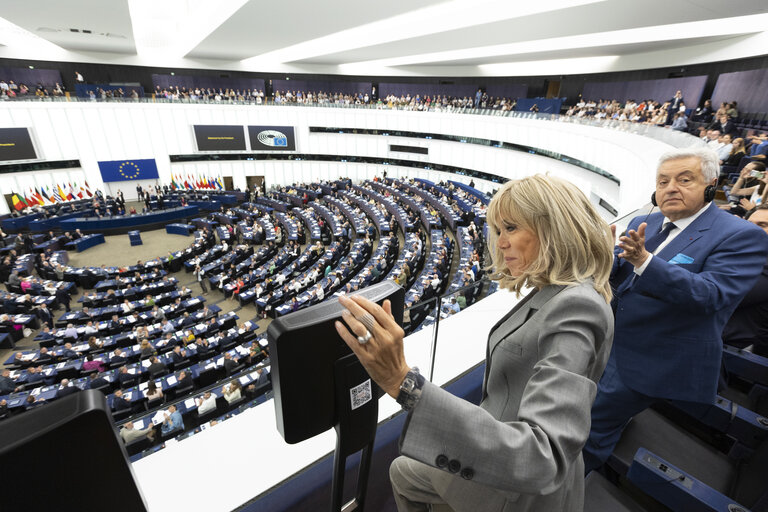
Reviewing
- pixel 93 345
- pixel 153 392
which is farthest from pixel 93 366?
pixel 153 392

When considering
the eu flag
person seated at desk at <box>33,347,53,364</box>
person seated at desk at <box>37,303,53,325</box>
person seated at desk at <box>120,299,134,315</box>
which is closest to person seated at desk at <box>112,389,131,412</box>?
person seated at desk at <box>33,347,53,364</box>

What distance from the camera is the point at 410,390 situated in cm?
79

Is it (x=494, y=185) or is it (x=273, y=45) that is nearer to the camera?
(x=273, y=45)

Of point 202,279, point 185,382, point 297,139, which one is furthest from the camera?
point 297,139

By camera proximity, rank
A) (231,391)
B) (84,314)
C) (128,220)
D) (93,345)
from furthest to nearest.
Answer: (128,220)
(84,314)
(93,345)
(231,391)


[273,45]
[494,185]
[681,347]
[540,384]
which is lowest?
[494,185]

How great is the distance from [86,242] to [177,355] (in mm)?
11556

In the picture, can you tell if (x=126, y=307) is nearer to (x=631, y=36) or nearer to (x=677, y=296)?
(x=677, y=296)

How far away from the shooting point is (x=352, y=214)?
16.3 m

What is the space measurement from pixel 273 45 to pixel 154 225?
34.6 ft

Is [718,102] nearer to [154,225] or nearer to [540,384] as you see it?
[540,384]

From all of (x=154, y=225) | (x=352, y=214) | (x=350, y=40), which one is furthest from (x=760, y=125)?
(x=154, y=225)

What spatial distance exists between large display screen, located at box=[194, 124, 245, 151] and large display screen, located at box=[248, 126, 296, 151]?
2.33ft

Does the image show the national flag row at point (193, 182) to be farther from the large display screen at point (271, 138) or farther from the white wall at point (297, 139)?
the large display screen at point (271, 138)
